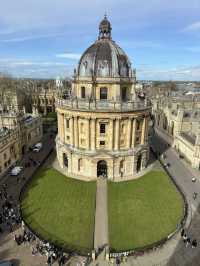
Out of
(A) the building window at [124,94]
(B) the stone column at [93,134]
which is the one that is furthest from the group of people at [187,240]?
(A) the building window at [124,94]

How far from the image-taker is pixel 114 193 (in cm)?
3772

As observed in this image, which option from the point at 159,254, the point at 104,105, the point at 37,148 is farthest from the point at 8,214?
the point at 37,148

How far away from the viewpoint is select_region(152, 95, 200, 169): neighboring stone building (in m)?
49.9

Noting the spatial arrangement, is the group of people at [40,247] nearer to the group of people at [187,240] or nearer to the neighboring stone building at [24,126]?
the group of people at [187,240]

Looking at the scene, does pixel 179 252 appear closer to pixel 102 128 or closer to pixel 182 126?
pixel 102 128

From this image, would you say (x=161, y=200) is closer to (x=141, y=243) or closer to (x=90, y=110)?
(x=141, y=243)

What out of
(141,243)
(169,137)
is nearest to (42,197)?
(141,243)

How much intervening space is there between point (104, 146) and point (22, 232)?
20.7 metres

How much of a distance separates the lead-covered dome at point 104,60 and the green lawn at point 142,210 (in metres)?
21.6

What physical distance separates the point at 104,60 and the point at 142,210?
2806 cm

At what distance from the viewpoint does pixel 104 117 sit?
39.5m

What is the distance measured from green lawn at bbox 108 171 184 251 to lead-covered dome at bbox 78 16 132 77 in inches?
851

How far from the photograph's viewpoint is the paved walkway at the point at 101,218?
27.2 m

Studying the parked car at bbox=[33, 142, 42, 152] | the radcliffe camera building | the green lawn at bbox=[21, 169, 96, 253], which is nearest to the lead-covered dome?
the radcliffe camera building
